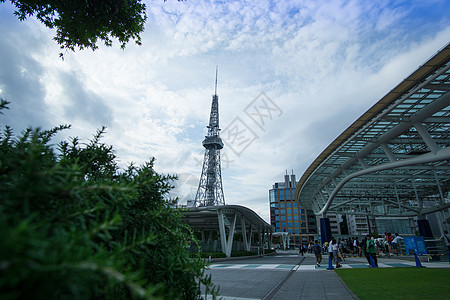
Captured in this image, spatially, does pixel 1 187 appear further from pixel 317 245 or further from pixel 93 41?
pixel 317 245

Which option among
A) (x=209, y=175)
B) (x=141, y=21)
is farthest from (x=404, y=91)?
(x=209, y=175)

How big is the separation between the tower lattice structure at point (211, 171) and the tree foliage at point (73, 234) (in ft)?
198

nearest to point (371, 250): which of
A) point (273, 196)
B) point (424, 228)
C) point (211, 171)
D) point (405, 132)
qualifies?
point (405, 132)

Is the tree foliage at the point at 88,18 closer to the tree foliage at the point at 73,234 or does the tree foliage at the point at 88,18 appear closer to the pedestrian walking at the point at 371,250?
the tree foliage at the point at 73,234

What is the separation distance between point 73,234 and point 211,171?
64664mm

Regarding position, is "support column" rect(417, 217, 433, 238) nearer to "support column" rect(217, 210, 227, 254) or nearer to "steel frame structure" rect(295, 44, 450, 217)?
"steel frame structure" rect(295, 44, 450, 217)

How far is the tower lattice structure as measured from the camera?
6300 cm

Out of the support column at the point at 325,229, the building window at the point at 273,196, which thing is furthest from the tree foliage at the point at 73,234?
the building window at the point at 273,196

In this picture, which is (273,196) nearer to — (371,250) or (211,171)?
(211,171)

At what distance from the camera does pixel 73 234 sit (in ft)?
3.34

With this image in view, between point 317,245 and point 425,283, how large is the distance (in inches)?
354

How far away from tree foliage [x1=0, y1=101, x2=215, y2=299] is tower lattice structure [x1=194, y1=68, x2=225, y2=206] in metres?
60.3

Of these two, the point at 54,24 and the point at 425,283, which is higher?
the point at 54,24

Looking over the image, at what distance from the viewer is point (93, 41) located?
23.6ft
